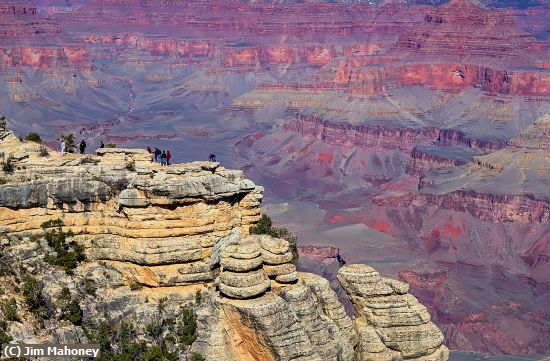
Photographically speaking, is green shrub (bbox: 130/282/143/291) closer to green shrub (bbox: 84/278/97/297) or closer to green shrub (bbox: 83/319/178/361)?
green shrub (bbox: 84/278/97/297)

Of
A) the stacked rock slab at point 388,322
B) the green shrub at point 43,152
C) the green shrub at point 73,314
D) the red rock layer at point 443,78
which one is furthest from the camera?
the red rock layer at point 443,78

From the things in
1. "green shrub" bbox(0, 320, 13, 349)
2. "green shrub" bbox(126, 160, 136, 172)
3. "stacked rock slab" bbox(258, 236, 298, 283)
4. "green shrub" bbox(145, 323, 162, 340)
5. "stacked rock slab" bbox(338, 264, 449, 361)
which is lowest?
"stacked rock slab" bbox(338, 264, 449, 361)

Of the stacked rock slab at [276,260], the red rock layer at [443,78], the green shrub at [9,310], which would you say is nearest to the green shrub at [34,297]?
the green shrub at [9,310]

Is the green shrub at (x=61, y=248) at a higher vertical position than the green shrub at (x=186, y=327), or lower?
higher

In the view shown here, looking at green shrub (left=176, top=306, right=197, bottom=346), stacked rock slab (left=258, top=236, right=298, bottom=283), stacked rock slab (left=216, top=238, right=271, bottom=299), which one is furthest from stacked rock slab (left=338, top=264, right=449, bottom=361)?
green shrub (left=176, top=306, right=197, bottom=346)

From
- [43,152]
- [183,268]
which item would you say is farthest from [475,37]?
[183,268]

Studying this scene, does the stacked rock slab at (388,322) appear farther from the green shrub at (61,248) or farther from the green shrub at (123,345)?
the green shrub at (61,248)

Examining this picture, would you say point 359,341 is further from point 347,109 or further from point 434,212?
point 347,109

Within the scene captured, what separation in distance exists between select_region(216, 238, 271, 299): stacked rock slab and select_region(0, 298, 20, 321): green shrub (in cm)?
670

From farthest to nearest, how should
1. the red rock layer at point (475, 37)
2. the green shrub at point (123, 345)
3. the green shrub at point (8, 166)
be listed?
1. the red rock layer at point (475, 37)
2. the green shrub at point (8, 166)
3. the green shrub at point (123, 345)

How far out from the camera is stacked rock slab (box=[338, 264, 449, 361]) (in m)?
32.6

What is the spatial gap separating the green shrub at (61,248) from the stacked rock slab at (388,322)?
10009 millimetres

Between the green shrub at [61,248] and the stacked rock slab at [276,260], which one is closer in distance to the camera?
the green shrub at [61,248]

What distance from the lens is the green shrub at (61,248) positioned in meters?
30.8
